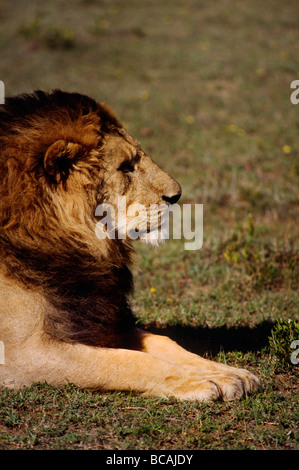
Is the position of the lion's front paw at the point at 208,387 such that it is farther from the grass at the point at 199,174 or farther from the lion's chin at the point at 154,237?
the lion's chin at the point at 154,237

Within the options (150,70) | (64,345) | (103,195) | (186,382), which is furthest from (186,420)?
(150,70)

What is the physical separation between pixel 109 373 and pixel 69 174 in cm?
105

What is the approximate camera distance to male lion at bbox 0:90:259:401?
8.52ft

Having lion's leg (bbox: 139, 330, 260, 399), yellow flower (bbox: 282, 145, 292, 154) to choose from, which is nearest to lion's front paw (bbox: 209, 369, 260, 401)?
lion's leg (bbox: 139, 330, 260, 399)

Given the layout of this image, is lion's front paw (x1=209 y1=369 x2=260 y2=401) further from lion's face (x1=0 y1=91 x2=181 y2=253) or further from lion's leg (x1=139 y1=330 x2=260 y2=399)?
lion's face (x1=0 y1=91 x2=181 y2=253)

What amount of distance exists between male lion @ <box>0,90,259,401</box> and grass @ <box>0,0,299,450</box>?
0.13m

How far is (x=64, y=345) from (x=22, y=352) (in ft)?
0.68

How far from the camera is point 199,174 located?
669cm

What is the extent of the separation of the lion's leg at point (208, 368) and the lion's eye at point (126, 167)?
A: 100cm

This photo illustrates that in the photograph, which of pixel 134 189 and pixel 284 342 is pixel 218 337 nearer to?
pixel 284 342

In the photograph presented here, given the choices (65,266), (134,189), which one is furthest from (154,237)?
(65,266)

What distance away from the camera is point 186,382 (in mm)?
2627

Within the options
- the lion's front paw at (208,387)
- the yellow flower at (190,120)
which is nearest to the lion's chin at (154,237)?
the lion's front paw at (208,387)
